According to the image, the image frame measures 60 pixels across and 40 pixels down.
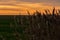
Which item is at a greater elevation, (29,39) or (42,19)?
(42,19)

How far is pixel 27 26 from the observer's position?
10477 mm

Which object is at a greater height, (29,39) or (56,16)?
(56,16)

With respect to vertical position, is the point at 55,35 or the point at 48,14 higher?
the point at 48,14

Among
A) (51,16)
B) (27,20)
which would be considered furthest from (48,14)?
(27,20)

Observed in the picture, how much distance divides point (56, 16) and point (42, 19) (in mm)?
561

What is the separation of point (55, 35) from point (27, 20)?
1.21m

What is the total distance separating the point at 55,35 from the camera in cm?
987

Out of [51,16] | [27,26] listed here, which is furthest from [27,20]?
[51,16]

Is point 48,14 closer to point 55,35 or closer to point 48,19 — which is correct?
point 48,19

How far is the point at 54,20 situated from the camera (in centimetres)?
1016

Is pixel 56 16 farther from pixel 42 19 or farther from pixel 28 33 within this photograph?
pixel 28 33

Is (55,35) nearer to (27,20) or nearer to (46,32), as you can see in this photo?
(46,32)

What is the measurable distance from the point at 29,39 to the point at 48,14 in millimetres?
1145

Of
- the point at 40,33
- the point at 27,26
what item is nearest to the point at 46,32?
the point at 40,33
